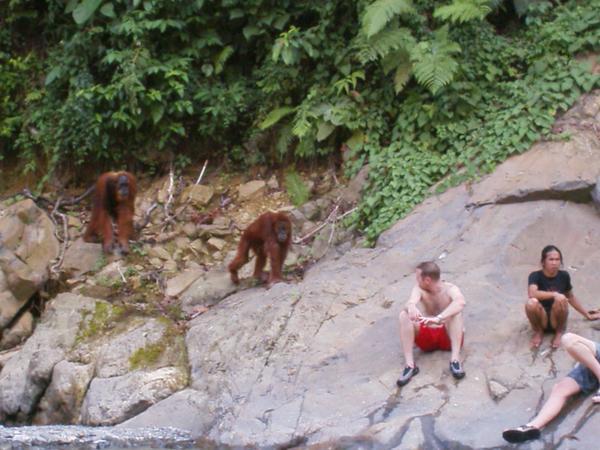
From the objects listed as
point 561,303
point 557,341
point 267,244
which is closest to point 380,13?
point 267,244

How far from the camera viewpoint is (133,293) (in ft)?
42.7

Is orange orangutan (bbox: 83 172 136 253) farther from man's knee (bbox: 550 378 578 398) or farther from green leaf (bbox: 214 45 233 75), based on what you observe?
man's knee (bbox: 550 378 578 398)

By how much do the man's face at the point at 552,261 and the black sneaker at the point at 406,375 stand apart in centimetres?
166

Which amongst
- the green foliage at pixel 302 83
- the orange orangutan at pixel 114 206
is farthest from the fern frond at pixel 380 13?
the orange orangutan at pixel 114 206

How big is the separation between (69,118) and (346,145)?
4.58m

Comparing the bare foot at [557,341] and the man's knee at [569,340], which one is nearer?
the man's knee at [569,340]

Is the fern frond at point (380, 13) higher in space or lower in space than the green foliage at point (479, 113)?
higher

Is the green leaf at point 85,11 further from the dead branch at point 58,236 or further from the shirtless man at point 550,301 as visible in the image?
the shirtless man at point 550,301

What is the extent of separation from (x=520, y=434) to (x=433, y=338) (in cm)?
178

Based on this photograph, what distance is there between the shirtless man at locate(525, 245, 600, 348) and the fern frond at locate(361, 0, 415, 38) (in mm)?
5350

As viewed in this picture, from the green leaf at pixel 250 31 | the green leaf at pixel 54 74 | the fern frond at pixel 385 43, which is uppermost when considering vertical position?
the green leaf at pixel 250 31

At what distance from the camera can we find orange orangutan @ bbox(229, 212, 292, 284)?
40.3 feet

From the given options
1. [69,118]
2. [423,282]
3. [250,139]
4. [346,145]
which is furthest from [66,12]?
[423,282]

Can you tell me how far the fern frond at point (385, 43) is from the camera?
14.0m
